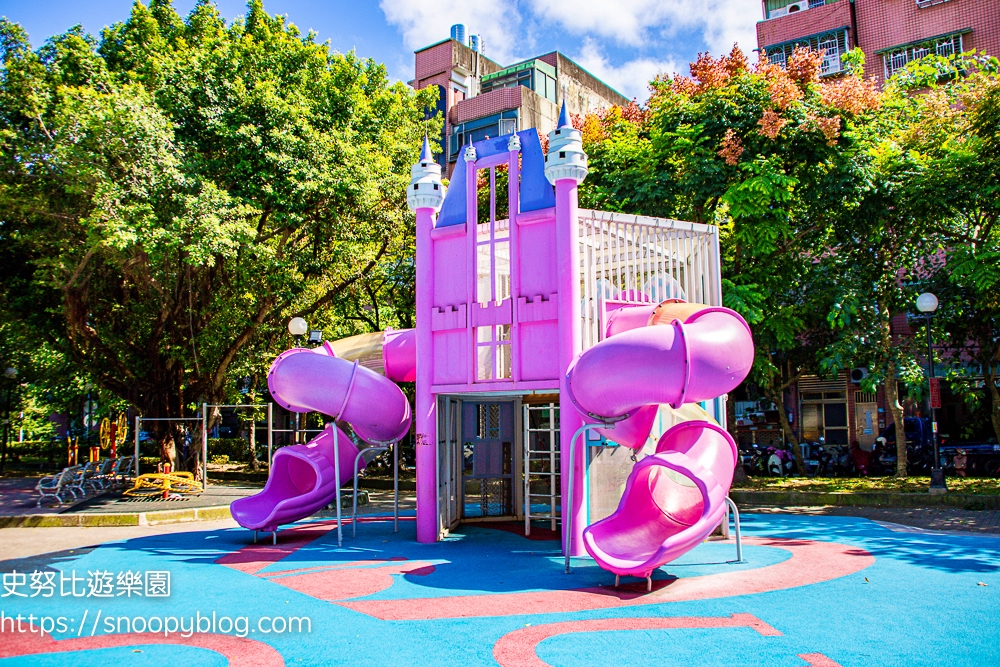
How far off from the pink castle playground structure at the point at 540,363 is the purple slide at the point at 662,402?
3 centimetres

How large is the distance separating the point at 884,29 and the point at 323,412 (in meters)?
36.9

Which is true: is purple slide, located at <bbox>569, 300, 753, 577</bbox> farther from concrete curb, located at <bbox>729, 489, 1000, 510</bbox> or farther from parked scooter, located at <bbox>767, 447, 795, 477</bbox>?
parked scooter, located at <bbox>767, 447, 795, 477</bbox>

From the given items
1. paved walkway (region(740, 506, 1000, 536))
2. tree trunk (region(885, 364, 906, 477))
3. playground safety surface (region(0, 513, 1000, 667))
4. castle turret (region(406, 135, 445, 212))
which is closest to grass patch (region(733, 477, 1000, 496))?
tree trunk (region(885, 364, 906, 477))

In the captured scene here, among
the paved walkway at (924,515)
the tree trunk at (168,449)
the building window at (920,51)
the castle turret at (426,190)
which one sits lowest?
the paved walkway at (924,515)

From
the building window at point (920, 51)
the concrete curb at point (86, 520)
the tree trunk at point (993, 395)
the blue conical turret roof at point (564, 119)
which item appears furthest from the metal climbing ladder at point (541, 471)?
the building window at point (920, 51)

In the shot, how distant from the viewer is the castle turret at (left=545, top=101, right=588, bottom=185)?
11844mm

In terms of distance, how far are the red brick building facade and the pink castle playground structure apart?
2671 cm

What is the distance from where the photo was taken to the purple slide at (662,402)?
29.2 ft

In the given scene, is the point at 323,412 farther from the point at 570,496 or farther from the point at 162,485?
the point at 162,485

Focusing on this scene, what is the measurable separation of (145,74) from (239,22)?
413 centimetres

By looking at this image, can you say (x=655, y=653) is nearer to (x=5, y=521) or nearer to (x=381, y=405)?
(x=381, y=405)

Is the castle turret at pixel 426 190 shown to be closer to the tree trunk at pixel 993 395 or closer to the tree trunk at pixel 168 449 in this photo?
the tree trunk at pixel 168 449

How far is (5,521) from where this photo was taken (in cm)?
1593

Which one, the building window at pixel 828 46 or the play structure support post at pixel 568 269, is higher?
the building window at pixel 828 46
